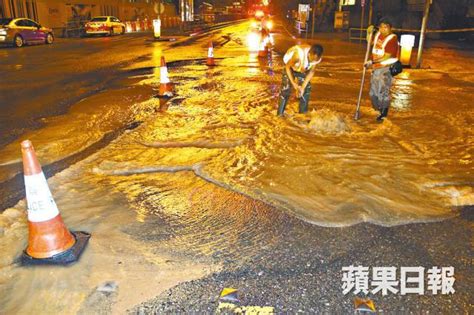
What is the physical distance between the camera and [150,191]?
431 centimetres

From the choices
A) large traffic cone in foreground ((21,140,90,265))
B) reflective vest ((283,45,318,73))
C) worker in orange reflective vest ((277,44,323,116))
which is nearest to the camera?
large traffic cone in foreground ((21,140,90,265))

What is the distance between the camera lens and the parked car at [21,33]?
20.3 metres

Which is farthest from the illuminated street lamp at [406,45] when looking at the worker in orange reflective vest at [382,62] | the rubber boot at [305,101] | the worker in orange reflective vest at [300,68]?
the worker in orange reflective vest at [300,68]

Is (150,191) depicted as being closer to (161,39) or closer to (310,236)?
(310,236)

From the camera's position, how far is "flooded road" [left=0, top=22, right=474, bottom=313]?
3.06 meters

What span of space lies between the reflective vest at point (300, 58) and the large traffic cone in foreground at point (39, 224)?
445cm

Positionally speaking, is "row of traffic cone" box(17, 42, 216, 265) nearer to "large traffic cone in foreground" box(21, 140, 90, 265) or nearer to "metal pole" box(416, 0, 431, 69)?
"large traffic cone in foreground" box(21, 140, 90, 265)

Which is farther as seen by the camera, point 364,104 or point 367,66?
point 364,104

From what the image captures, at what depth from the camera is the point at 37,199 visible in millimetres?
3055

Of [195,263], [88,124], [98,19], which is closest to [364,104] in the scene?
[88,124]

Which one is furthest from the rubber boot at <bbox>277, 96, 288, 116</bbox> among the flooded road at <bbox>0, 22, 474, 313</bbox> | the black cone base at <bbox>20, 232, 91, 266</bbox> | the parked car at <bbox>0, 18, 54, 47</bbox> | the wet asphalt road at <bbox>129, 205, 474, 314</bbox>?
the parked car at <bbox>0, 18, 54, 47</bbox>

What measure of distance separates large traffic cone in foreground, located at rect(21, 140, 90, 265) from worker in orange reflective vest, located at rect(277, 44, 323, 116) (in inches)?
172

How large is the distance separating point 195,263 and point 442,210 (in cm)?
252

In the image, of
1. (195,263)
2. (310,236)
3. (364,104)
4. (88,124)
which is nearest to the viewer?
(195,263)
